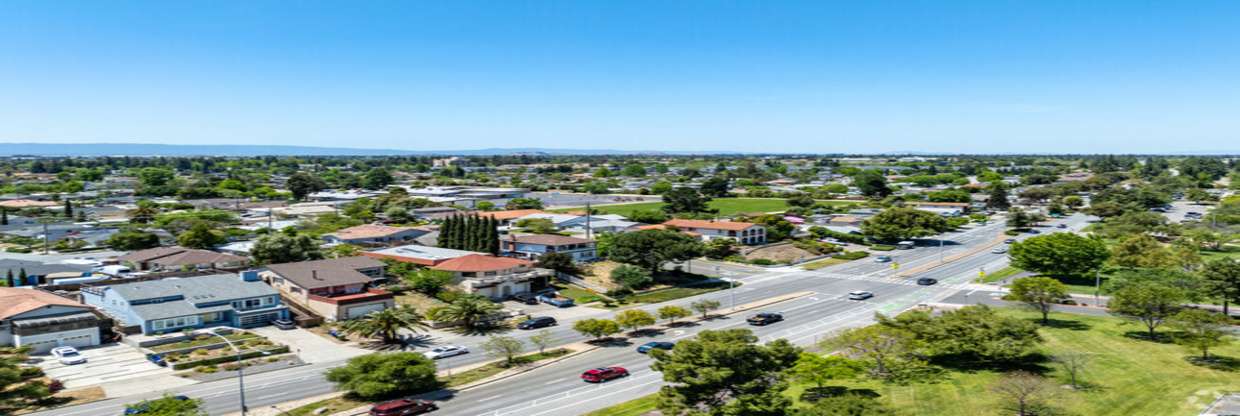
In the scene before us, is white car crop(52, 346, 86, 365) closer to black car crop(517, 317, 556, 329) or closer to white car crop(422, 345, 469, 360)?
white car crop(422, 345, 469, 360)

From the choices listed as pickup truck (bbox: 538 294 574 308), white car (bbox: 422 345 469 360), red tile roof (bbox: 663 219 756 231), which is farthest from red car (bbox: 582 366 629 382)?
red tile roof (bbox: 663 219 756 231)

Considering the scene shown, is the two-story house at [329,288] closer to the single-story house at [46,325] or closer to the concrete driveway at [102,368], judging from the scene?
the concrete driveway at [102,368]

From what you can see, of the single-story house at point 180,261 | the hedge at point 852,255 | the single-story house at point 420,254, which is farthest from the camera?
the hedge at point 852,255

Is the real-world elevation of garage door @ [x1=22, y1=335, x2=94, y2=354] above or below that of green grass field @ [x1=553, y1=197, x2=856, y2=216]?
above

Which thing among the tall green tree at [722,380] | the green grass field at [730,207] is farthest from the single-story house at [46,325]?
the green grass field at [730,207]

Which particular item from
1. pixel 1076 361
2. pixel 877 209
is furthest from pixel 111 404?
pixel 877 209

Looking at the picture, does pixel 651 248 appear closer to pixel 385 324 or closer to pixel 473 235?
pixel 473 235
